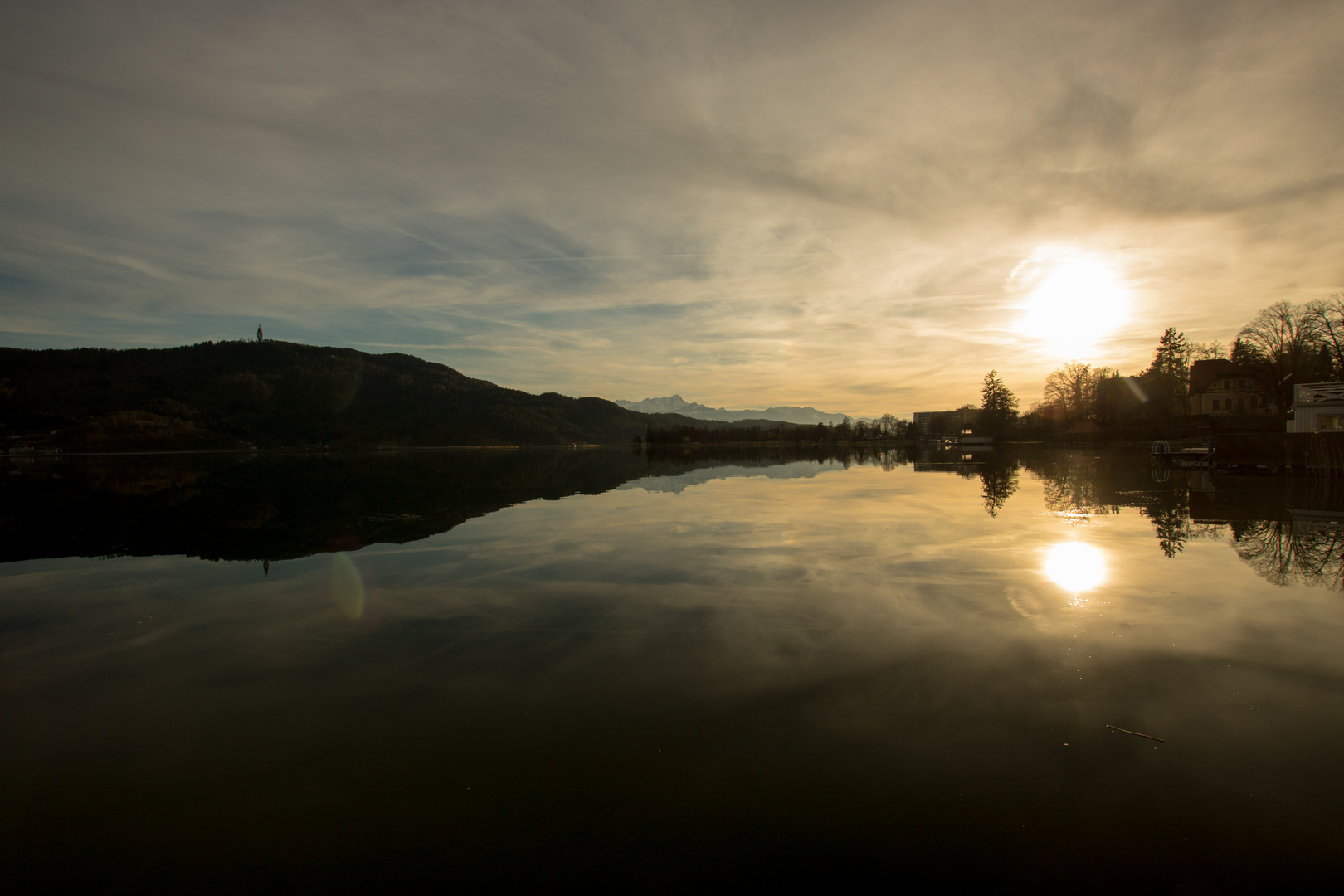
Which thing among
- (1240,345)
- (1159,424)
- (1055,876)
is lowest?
(1055,876)

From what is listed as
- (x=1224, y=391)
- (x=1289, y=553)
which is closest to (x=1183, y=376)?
(x=1224, y=391)

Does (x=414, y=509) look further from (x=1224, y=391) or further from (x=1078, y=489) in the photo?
(x=1224, y=391)

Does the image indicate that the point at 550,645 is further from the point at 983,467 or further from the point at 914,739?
the point at 983,467

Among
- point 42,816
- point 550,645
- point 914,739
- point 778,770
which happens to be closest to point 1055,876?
point 914,739

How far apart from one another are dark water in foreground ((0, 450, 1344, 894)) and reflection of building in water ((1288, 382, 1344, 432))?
118ft

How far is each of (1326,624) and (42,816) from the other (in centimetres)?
1500

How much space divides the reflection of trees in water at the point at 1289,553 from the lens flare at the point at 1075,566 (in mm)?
2683

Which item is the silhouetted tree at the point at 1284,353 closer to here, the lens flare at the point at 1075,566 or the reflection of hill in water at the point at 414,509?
the reflection of hill in water at the point at 414,509

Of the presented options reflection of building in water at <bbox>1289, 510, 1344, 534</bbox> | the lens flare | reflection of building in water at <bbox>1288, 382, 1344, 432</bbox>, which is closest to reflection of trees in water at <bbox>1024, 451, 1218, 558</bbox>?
the lens flare

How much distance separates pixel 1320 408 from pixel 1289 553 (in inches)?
1510

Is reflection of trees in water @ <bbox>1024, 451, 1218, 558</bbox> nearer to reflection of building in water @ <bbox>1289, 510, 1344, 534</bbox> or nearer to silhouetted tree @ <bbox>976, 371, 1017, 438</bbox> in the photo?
reflection of building in water @ <bbox>1289, 510, 1344, 534</bbox>

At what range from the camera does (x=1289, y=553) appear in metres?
13.2

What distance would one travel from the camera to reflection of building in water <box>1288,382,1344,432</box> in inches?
1490

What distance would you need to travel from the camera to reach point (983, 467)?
45.4 metres
